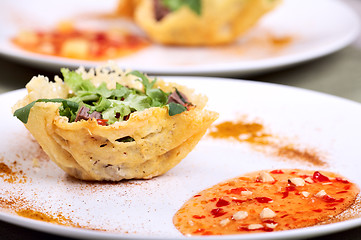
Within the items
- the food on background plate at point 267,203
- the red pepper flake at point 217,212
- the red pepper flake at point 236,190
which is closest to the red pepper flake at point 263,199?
the food on background plate at point 267,203

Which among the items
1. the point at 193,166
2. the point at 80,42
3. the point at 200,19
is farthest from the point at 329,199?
the point at 80,42

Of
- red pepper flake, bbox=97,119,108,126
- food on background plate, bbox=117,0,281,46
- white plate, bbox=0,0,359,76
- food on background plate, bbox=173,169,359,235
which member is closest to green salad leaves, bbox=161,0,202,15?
food on background plate, bbox=117,0,281,46

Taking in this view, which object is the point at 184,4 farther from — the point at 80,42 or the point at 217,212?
the point at 217,212

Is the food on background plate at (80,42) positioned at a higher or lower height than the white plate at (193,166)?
higher

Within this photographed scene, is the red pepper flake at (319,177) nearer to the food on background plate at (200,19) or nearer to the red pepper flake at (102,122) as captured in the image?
the red pepper flake at (102,122)

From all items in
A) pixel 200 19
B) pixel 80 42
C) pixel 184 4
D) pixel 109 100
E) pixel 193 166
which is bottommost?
pixel 193 166

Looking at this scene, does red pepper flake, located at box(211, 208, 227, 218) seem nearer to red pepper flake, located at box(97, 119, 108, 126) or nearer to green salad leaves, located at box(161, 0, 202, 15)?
red pepper flake, located at box(97, 119, 108, 126)
